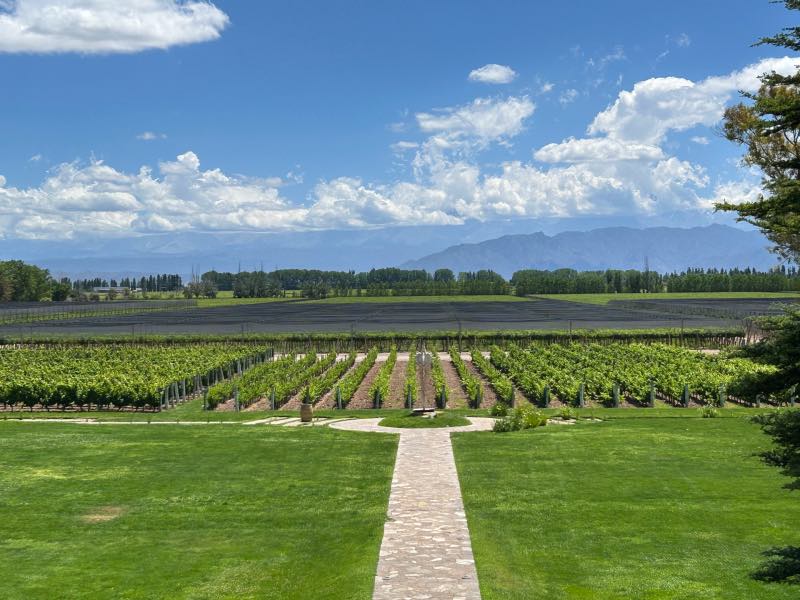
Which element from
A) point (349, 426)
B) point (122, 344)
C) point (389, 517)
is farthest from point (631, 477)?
point (122, 344)

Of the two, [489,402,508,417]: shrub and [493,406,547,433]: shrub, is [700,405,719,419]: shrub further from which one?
[489,402,508,417]: shrub

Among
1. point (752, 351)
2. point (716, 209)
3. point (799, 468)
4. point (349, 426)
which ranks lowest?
point (349, 426)

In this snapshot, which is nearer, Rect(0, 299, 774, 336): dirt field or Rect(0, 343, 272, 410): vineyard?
Rect(0, 343, 272, 410): vineyard

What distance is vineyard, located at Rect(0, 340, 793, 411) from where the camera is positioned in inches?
1473

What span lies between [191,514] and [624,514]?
31.6 feet

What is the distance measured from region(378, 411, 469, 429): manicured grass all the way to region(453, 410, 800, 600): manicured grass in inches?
121

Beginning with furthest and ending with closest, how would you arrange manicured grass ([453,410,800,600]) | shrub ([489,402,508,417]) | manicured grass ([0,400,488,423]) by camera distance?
manicured grass ([0,400,488,423])
shrub ([489,402,508,417])
manicured grass ([453,410,800,600])

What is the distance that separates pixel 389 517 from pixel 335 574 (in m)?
3.20

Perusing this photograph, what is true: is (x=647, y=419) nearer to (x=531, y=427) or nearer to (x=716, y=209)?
(x=531, y=427)

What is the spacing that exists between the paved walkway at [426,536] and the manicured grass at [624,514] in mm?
372

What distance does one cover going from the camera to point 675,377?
4028 centimetres

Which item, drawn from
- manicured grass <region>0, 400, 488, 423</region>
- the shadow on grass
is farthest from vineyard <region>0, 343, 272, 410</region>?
the shadow on grass

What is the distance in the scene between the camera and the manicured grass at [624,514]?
12438 mm

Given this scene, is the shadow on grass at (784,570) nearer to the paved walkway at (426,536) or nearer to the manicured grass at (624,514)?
the manicured grass at (624,514)
